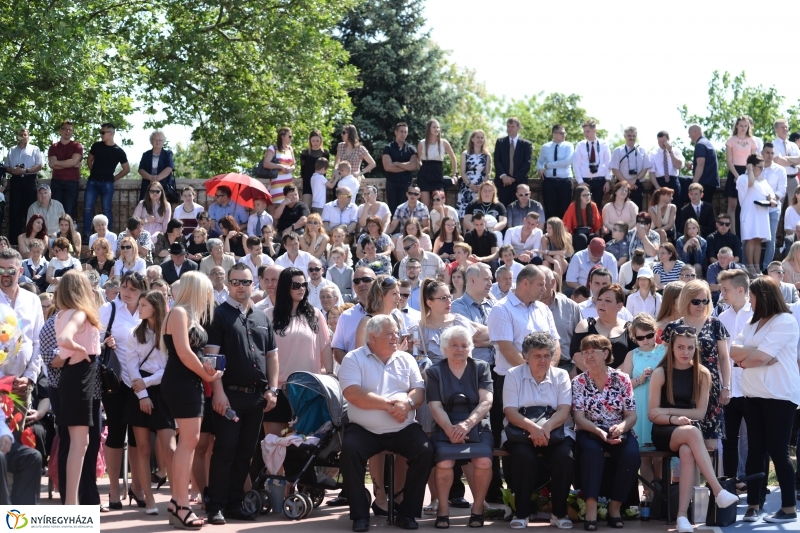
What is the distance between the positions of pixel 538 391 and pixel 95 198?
1205 cm

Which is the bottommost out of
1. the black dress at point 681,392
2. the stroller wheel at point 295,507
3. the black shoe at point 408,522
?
the black shoe at point 408,522

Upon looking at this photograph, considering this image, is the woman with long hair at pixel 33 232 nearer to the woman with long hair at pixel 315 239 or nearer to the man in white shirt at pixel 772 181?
the woman with long hair at pixel 315 239

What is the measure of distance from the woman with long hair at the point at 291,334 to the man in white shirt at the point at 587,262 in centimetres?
675

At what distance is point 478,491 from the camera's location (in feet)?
29.2

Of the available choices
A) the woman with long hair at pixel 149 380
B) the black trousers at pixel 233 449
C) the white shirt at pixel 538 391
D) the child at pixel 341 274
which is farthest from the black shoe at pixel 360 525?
the child at pixel 341 274

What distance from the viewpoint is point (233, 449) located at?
29.4ft

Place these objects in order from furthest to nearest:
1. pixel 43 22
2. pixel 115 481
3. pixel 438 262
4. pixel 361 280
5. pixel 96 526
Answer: pixel 43 22 < pixel 438 262 < pixel 361 280 < pixel 115 481 < pixel 96 526

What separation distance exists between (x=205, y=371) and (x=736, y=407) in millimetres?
4346

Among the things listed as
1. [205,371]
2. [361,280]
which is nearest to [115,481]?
[205,371]

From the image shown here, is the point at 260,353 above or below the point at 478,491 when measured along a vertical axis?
above

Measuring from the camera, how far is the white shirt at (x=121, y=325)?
9328mm

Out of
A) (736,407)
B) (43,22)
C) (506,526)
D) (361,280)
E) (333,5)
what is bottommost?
(506,526)

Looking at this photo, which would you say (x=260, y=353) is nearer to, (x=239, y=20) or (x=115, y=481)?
(x=115, y=481)

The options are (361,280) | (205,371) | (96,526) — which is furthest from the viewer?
(361,280)
